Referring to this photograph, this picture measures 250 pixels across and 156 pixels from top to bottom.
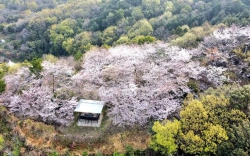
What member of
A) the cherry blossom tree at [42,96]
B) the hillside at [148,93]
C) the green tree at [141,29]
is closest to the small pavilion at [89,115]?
the hillside at [148,93]

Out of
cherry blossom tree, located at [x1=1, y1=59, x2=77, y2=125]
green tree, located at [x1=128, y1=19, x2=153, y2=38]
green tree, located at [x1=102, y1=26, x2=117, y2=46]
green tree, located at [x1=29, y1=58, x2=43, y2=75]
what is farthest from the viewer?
green tree, located at [x1=102, y1=26, x2=117, y2=46]

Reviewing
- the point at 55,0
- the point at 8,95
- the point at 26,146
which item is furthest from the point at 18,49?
the point at 26,146

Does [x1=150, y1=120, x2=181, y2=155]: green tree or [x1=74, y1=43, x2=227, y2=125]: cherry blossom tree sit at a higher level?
[x1=74, y1=43, x2=227, y2=125]: cherry blossom tree

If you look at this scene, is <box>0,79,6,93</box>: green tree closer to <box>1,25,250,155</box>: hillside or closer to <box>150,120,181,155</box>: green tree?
<box>1,25,250,155</box>: hillside

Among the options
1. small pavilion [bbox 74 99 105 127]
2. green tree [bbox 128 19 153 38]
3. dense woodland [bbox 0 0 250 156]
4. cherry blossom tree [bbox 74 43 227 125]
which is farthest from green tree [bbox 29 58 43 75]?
green tree [bbox 128 19 153 38]

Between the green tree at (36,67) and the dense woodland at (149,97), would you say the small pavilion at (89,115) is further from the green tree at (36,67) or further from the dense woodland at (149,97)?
the green tree at (36,67)

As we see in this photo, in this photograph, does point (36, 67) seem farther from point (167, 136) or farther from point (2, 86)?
A: point (167, 136)
